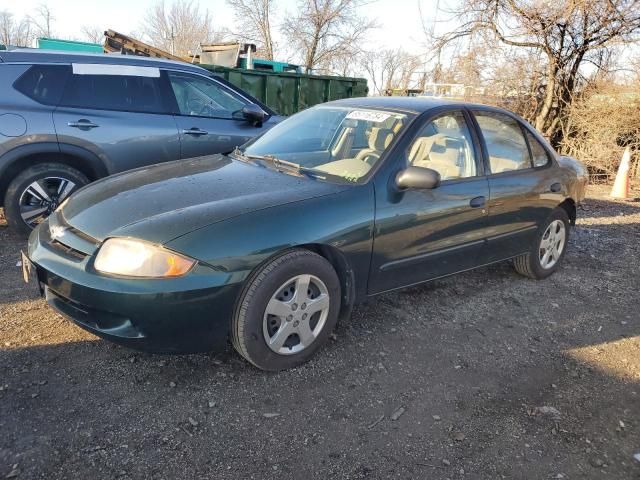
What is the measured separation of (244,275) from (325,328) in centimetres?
71

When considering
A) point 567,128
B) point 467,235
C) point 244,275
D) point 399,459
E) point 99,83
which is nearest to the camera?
point 399,459

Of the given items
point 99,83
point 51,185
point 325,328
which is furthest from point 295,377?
point 99,83

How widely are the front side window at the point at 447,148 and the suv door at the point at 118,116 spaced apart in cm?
282

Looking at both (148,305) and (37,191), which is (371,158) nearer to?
(148,305)

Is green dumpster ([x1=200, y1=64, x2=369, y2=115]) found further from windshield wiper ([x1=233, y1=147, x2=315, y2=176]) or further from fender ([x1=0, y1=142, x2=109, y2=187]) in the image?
windshield wiper ([x1=233, y1=147, x2=315, y2=176])

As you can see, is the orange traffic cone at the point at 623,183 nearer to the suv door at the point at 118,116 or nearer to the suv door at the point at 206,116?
the suv door at the point at 206,116

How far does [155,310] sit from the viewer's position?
8.30 feet

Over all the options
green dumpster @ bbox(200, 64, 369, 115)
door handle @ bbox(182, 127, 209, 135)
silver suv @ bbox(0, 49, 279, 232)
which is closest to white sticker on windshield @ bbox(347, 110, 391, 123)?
silver suv @ bbox(0, 49, 279, 232)

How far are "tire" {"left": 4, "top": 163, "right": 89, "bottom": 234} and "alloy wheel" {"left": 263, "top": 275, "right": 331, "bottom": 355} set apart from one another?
2.98m

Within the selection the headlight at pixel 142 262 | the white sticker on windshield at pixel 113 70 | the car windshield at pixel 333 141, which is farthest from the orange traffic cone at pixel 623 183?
the headlight at pixel 142 262

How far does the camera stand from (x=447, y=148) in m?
3.82

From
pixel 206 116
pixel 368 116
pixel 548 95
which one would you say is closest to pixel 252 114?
pixel 206 116

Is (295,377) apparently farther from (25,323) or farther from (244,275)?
(25,323)

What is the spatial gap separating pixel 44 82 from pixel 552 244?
4.99 m
